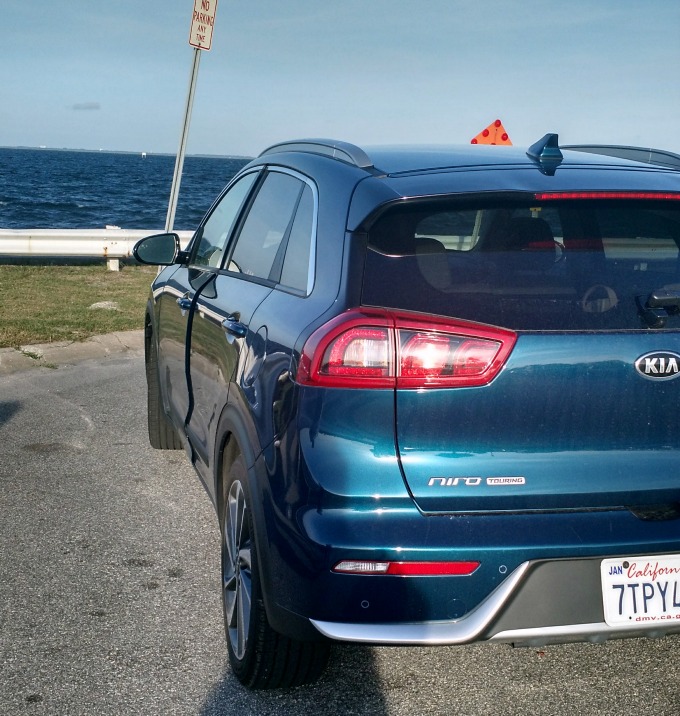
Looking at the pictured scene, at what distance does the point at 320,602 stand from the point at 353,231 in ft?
3.38

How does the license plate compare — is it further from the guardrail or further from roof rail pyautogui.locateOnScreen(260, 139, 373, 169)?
the guardrail

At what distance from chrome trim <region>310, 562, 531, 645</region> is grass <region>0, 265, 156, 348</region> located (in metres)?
6.88

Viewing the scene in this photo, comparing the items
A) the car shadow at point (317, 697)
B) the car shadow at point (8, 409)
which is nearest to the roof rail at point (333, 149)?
the car shadow at point (317, 697)

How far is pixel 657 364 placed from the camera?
2.67 metres

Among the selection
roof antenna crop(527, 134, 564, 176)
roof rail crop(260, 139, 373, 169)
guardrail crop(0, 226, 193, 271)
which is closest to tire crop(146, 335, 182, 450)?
roof rail crop(260, 139, 373, 169)

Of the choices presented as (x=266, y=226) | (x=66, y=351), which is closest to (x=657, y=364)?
(x=266, y=226)

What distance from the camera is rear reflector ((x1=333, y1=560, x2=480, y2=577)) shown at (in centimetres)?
261

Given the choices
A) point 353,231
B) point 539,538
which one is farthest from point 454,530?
point 353,231

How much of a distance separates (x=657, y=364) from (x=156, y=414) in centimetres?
371

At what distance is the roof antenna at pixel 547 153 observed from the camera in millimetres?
3176

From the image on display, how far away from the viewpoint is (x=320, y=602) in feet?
8.76

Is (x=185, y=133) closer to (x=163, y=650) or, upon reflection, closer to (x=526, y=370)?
(x=163, y=650)

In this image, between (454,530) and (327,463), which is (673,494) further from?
(327,463)

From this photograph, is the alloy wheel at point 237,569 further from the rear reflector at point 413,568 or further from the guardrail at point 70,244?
the guardrail at point 70,244
